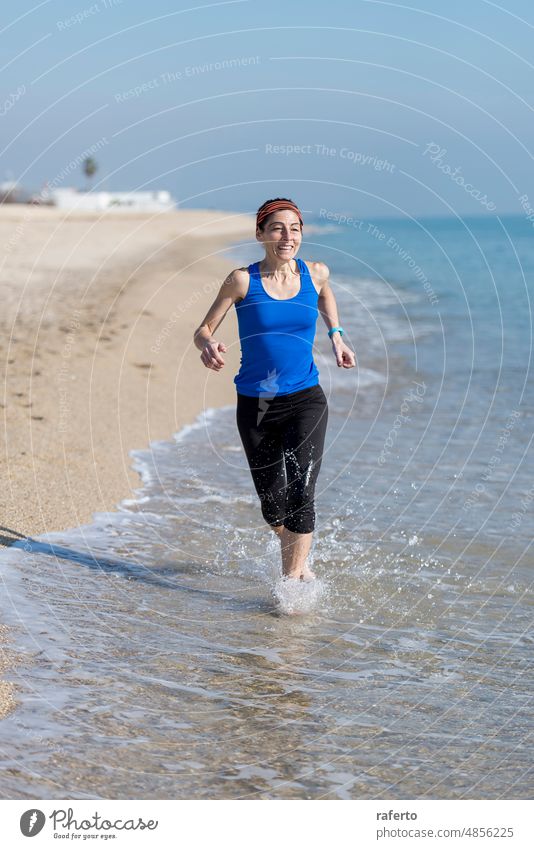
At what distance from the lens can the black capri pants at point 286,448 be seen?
6.21m

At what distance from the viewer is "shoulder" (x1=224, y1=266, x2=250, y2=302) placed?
5941 millimetres

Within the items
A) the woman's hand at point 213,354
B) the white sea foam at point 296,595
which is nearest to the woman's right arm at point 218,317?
the woman's hand at point 213,354

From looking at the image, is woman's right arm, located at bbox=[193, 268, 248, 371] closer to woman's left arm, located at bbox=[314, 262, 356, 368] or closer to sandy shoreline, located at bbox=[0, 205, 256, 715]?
woman's left arm, located at bbox=[314, 262, 356, 368]

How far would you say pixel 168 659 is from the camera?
5.47 metres

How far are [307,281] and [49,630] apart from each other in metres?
2.35

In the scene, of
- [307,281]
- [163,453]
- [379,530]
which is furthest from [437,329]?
[307,281]

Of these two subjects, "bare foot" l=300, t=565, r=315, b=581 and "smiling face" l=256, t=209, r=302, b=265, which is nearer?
"smiling face" l=256, t=209, r=302, b=265

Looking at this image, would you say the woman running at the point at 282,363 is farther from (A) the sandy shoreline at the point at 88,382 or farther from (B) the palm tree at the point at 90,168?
(B) the palm tree at the point at 90,168

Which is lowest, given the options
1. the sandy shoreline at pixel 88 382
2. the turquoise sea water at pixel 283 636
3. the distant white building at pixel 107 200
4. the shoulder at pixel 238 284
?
the turquoise sea water at pixel 283 636

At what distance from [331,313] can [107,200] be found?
11433cm

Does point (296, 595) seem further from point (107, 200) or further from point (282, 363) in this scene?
point (107, 200)

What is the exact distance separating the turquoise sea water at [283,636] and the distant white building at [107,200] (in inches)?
4100

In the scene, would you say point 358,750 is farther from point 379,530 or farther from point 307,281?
point 379,530

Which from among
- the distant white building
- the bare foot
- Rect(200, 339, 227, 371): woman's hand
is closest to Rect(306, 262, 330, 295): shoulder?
Rect(200, 339, 227, 371): woman's hand
